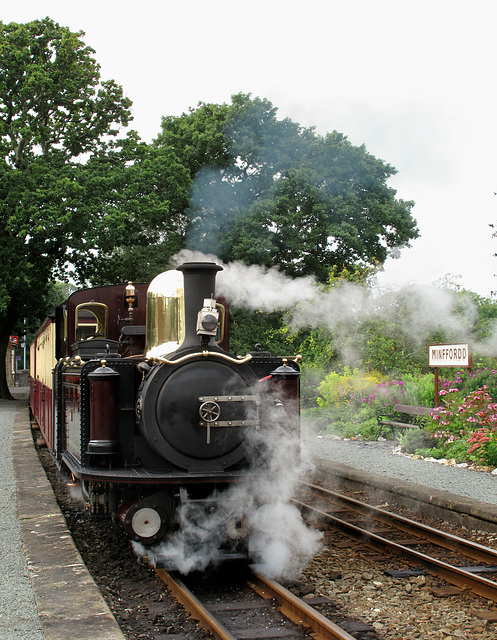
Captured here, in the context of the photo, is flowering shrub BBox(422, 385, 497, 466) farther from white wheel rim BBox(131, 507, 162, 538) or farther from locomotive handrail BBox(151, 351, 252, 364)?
white wheel rim BBox(131, 507, 162, 538)

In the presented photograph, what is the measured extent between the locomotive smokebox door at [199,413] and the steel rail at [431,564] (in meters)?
1.88

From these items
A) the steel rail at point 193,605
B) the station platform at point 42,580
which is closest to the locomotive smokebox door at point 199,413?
the steel rail at point 193,605

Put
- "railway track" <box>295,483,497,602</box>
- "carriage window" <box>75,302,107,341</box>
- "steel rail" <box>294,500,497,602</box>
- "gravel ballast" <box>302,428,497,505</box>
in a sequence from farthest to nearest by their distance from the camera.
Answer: "gravel ballast" <box>302,428,497,505</box> → "carriage window" <box>75,302,107,341</box> → "railway track" <box>295,483,497,602</box> → "steel rail" <box>294,500,497,602</box>

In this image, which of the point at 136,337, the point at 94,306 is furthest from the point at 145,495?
the point at 94,306

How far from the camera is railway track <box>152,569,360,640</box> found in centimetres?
432

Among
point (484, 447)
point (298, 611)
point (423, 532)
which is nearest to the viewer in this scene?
point (298, 611)

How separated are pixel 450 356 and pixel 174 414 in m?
8.16

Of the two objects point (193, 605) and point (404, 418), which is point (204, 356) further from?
point (404, 418)

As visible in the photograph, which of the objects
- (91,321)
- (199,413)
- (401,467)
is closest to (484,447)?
(401,467)

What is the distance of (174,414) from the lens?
536cm

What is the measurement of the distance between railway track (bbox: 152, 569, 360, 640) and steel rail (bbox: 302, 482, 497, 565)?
6.95ft

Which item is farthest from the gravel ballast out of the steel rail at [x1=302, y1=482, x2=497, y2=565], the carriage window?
the carriage window

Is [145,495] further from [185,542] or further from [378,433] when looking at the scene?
[378,433]

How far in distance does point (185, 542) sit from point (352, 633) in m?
1.55
